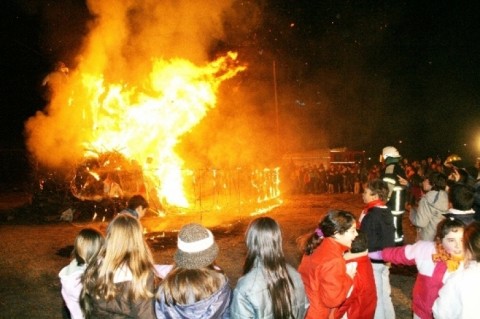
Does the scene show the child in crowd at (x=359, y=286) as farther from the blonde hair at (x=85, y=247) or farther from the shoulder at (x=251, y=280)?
the blonde hair at (x=85, y=247)

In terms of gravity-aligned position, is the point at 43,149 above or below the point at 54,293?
above

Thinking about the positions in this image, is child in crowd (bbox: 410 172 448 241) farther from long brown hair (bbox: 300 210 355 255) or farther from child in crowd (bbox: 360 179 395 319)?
long brown hair (bbox: 300 210 355 255)

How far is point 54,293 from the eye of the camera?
6590 millimetres

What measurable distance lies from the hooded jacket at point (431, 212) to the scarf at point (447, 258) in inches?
91.3

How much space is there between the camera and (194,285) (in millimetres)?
2619

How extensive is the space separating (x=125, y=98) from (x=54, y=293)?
10.8 m

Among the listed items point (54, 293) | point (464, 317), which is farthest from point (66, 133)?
point (464, 317)

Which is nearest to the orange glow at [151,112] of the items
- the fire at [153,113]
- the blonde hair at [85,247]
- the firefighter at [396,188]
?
the fire at [153,113]

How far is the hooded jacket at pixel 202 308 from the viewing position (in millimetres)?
2584

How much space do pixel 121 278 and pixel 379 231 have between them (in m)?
3.20

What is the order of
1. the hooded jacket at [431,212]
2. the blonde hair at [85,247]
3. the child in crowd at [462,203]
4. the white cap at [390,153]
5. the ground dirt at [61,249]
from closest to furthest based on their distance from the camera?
the blonde hair at [85,247] < the child in crowd at [462,203] < the hooded jacket at [431,212] < the white cap at [390,153] < the ground dirt at [61,249]

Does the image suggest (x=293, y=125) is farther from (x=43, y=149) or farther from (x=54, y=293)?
(x=54, y=293)

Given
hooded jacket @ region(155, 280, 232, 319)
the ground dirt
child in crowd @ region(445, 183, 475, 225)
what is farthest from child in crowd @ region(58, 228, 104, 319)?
child in crowd @ region(445, 183, 475, 225)

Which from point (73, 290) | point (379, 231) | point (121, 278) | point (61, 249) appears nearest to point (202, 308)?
point (121, 278)
